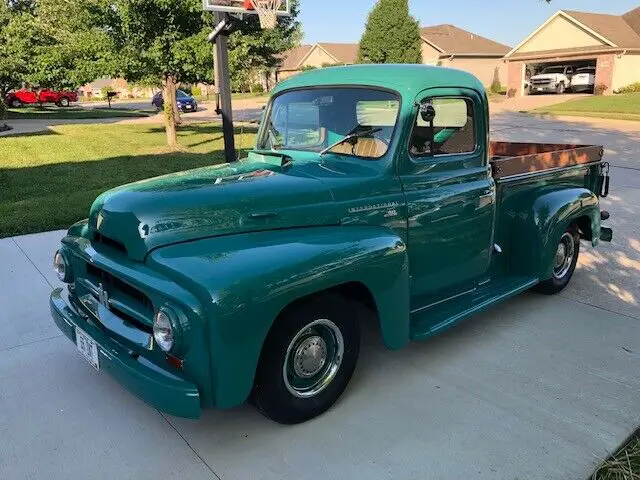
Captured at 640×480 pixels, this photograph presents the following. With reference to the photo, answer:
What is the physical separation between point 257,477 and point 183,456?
1.36ft

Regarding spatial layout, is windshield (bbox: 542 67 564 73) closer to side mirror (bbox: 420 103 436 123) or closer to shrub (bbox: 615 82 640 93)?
shrub (bbox: 615 82 640 93)

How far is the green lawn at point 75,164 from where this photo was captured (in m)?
7.53

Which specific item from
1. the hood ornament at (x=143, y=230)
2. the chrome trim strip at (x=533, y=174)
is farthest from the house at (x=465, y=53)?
the hood ornament at (x=143, y=230)

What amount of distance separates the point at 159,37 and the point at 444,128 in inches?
429

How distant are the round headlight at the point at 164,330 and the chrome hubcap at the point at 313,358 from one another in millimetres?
615

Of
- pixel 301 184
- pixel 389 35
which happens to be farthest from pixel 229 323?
pixel 389 35

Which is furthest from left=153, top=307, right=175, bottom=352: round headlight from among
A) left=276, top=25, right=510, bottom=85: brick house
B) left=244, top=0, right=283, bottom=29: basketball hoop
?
left=276, top=25, right=510, bottom=85: brick house

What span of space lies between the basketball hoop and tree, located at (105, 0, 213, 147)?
5.97 m

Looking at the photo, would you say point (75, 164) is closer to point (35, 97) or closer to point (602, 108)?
point (602, 108)

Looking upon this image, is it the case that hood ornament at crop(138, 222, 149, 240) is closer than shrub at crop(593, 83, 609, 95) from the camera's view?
Yes

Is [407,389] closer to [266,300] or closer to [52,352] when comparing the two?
[266,300]

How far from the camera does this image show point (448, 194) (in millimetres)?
3582

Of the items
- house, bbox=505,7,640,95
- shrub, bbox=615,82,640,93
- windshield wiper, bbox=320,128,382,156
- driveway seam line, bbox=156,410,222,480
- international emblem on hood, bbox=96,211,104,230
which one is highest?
house, bbox=505,7,640,95

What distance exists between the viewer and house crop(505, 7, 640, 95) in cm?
3384
